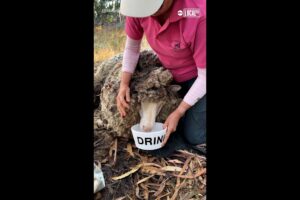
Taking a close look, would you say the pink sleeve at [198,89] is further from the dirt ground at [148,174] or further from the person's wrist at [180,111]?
the dirt ground at [148,174]

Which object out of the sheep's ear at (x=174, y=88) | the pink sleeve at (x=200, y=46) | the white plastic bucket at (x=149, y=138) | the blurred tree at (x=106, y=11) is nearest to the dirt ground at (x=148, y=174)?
the white plastic bucket at (x=149, y=138)

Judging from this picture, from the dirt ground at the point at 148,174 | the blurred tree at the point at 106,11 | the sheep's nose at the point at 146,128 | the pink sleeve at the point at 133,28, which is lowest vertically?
the dirt ground at the point at 148,174

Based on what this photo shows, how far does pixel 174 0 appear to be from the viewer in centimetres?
184

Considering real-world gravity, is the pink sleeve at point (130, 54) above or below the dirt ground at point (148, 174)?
above

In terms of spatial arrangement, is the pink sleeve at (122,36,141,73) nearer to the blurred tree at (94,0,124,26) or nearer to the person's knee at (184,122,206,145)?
the blurred tree at (94,0,124,26)

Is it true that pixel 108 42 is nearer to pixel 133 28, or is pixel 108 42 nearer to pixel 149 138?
pixel 133 28

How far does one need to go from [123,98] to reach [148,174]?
31 centimetres

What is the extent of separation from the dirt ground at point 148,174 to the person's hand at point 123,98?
152mm

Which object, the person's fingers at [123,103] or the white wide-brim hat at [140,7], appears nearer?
the white wide-brim hat at [140,7]

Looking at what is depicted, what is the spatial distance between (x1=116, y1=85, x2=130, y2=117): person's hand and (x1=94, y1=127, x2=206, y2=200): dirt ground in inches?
6.0

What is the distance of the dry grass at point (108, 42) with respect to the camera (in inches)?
75.0

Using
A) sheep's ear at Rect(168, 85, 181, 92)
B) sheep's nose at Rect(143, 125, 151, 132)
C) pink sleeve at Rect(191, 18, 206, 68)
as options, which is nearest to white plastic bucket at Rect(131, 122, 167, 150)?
sheep's nose at Rect(143, 125, 151, 132)

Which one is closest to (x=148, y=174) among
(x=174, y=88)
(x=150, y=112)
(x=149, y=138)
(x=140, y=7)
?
(x=149, y=138)

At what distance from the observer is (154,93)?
192cm
